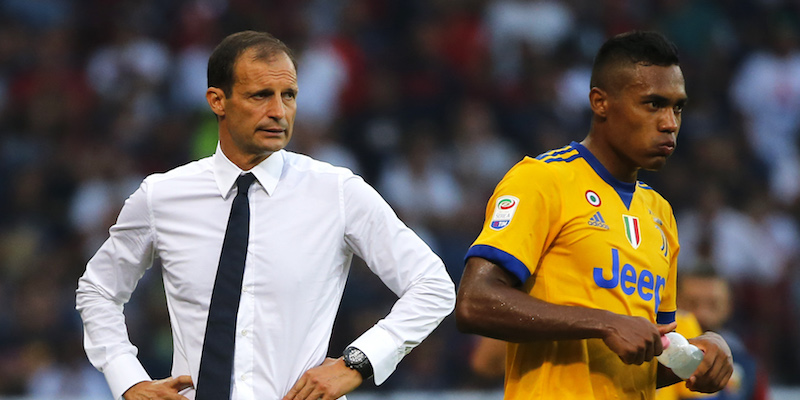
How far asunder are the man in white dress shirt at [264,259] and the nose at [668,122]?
88 cm

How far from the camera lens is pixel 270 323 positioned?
11.5 ft

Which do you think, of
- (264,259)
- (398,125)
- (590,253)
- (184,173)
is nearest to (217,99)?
(184,173)

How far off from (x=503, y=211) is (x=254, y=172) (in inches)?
33.1

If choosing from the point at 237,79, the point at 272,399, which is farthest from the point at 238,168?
the point at 272,399

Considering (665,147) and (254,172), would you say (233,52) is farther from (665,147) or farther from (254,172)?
(665,147)

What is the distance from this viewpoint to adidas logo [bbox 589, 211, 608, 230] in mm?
3655

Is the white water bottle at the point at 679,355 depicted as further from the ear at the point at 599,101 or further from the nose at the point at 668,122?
the ear at the point at 599,101

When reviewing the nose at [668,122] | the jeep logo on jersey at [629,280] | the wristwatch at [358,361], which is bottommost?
the wristwatch at [358,361]

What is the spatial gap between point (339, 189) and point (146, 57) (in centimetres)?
749

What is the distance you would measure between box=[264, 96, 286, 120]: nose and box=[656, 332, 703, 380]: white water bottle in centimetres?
141

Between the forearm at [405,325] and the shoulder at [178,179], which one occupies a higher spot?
the shoulder at [178,179]

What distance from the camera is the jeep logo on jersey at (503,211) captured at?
351 cm

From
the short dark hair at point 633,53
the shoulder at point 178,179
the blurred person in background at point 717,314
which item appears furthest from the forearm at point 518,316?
the blurred person in background at point 717,314

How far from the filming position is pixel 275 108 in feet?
11.7
